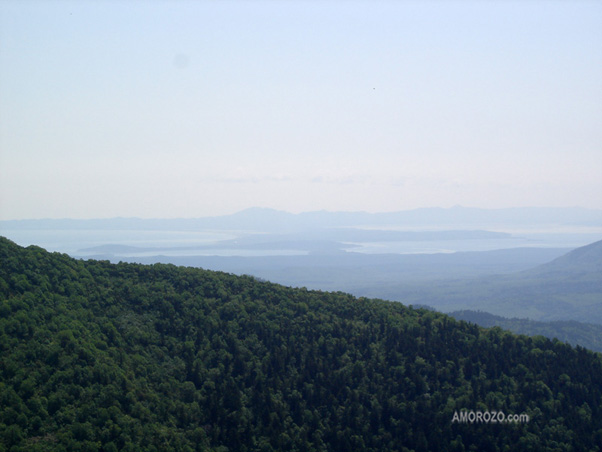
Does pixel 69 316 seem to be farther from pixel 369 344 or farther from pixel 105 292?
pixel 369 344

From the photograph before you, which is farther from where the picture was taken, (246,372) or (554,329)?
(554,329)

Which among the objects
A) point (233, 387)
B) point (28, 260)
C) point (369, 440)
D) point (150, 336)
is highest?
point (28, 260)

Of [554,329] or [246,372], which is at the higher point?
[246,372]

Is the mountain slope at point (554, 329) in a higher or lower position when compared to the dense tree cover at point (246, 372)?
lower

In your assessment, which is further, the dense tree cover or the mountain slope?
the mountain slope

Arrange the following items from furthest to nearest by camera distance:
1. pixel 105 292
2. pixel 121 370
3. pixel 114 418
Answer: pixel 105 292
pixel 121 370
pixel 114 418

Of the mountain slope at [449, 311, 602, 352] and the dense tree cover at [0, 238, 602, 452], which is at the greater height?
the dense tree cover at [0, 238, 602, 452]

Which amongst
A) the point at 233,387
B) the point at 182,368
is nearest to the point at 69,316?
the point at 182,368

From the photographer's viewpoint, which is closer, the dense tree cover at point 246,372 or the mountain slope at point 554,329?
the dense tree cover at point 246,372
